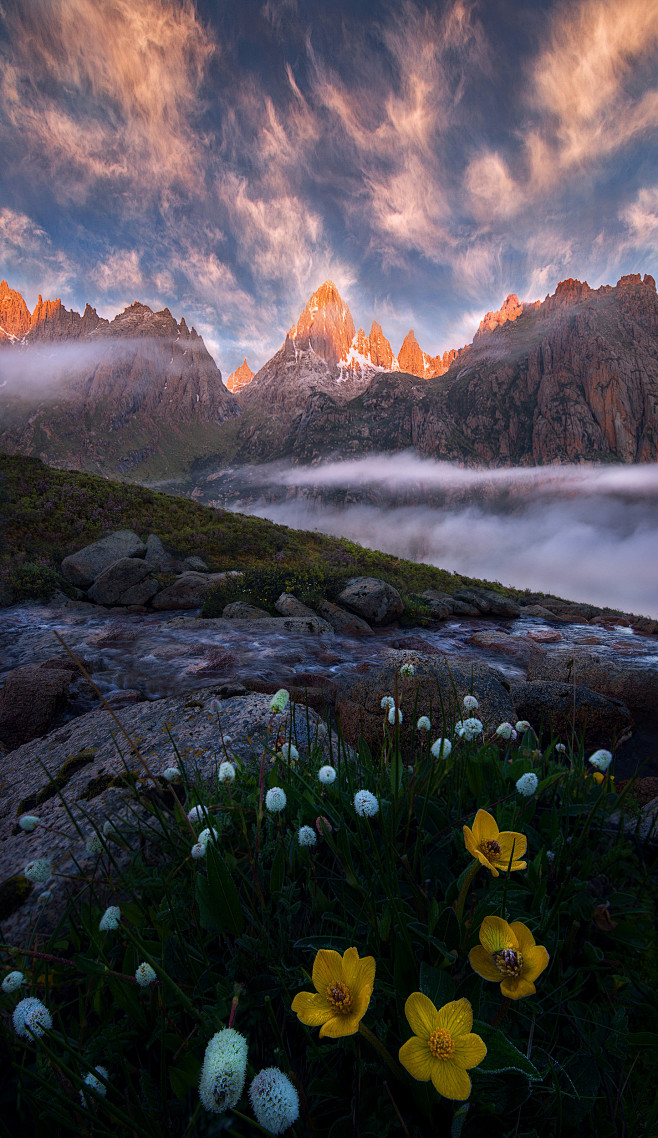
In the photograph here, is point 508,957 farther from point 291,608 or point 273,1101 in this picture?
point 291,608

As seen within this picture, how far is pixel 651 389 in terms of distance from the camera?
179000mm

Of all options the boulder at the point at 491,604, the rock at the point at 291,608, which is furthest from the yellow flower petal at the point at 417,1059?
the boulder at the point at 491,604

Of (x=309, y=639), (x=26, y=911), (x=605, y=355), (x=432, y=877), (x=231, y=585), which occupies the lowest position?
(x=309, y=639)

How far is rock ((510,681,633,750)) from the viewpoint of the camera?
6258 mm

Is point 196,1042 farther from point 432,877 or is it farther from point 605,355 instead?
point 605,355

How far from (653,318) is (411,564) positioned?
248846 millimetres

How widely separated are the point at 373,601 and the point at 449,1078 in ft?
55.3

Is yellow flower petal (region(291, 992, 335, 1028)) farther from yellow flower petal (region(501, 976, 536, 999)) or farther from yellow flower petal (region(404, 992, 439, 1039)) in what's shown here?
yellow flower petal (region(501, 976, 536, 999))

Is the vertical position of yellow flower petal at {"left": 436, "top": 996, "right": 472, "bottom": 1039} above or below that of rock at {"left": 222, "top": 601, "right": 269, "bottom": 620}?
above

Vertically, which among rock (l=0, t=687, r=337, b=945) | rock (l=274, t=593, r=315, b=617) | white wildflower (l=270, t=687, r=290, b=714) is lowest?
rock (l=274, t=593, r=315, b=617)

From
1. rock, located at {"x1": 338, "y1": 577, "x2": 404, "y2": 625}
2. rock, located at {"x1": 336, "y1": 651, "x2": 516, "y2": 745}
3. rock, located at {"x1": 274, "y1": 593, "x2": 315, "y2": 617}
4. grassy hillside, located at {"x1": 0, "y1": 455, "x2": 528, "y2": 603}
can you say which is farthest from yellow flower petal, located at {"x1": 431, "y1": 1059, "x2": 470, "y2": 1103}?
grassy hillside, located at {"x1": 0, "y1": 455, "x2": 528, "y2": 603}

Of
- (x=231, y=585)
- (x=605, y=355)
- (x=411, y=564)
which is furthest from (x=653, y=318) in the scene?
(x=231, y=585)

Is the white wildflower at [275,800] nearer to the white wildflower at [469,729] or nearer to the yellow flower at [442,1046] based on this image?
the yellow flower at [442,1046]

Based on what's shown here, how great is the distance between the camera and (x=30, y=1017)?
1.20 m
